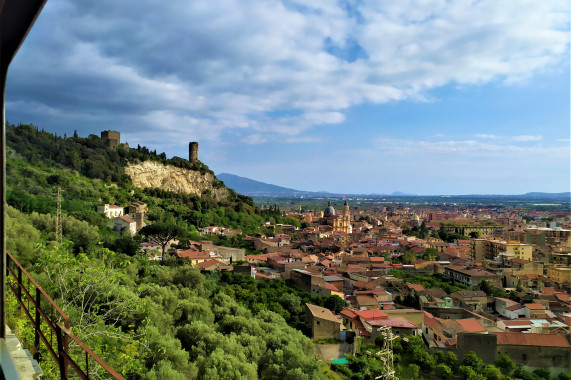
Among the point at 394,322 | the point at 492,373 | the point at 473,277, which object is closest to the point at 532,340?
the point at 492,373

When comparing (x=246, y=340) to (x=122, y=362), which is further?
(x=246, y=340)

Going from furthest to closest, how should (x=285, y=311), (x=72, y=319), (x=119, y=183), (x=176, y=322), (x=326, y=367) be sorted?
1. (x=119, y=183)
2. (x=285, y=311)
3. (x=326, y=367)
4. (x=176, y=322)
5. (x=72, y=319)

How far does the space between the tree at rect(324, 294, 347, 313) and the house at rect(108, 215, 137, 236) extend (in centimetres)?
1116

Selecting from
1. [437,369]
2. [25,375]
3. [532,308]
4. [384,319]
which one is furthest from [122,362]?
[532,308]

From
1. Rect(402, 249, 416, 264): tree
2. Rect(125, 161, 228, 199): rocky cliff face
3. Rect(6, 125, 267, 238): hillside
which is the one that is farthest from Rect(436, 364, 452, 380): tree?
Rect(125, 161, 228, 199): rocky cliff face

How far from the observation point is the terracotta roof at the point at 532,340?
10.7 m

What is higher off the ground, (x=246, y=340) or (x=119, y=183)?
(x=119, y=183)

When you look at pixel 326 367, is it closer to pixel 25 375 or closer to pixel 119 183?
pixel 25 375

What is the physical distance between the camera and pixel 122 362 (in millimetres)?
3576

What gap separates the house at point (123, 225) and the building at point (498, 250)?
73.4 ft

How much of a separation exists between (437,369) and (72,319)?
8.67 metres

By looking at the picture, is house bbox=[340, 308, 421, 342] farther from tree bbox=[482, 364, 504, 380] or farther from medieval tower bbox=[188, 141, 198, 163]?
medieval tower bbox=[188, 141, 198, 163]

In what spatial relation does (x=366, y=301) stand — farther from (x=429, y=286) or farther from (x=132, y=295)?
(x=132, y=295)

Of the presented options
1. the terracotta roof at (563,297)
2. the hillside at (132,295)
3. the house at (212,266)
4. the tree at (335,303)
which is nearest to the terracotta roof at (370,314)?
the tree at (335,303)
